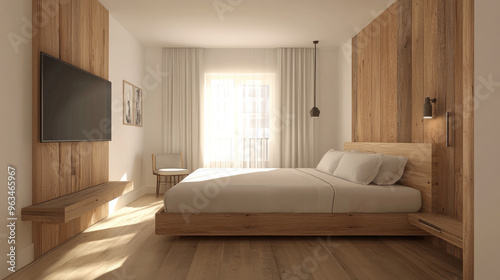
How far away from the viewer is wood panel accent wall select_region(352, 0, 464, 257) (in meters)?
2.54

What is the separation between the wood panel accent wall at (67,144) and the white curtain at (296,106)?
9.52ft

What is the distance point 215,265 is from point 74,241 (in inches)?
59.4

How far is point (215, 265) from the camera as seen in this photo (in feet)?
7.52

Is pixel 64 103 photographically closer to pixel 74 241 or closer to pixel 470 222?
pixel 74 241

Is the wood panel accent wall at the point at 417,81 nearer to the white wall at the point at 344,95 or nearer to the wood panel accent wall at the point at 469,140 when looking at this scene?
the white wall at the point at 344,95

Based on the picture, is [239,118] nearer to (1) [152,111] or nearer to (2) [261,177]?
(1) [152,111]

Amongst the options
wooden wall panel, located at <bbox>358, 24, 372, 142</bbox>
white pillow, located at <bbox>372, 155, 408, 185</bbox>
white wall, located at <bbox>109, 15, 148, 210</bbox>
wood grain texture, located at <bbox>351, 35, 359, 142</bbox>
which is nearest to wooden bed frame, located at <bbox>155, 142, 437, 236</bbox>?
white pillow, located at <bbox>372, 155, 408, 185</bbox>

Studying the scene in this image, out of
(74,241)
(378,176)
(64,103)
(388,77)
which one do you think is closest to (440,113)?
(378,176)

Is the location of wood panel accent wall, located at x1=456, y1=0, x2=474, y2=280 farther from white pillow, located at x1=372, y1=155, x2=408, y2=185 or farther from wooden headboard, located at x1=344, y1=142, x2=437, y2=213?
white pillow, located at x1=372, y1=155, x2=408, y2=185

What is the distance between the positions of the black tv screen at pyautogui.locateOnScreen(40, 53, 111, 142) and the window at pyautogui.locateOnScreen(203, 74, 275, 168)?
215 cm

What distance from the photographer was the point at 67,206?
7.66ft

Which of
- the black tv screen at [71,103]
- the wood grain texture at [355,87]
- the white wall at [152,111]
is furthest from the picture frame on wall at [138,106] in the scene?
the wood grain texture at [355,87]

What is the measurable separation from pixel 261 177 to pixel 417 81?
6.20ft

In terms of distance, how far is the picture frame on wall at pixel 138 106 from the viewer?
491 centimetres
